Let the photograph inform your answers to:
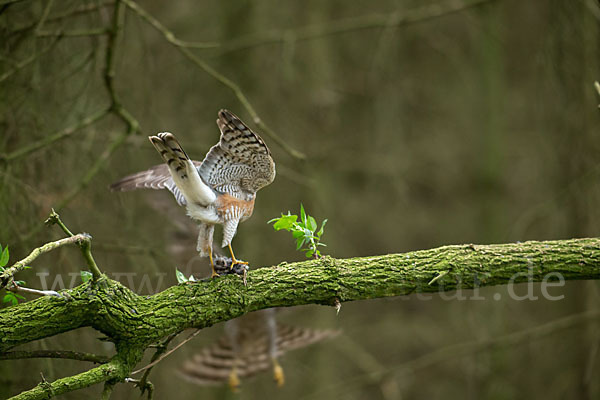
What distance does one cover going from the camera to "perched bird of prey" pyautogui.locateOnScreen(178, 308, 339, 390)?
16.0 feet

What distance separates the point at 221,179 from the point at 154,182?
430 millimetres

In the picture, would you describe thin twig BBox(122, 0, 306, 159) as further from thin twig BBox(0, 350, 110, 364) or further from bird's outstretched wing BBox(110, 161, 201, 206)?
thin twig BBox(0, 350, 110, 364)

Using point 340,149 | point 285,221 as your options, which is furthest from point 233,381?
point 340,149

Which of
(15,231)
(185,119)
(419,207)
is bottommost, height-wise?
(15,231)

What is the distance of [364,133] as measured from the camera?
861 centimetres

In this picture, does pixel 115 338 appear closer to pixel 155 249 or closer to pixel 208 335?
pixel 155 249

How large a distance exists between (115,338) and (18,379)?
51.3 inches

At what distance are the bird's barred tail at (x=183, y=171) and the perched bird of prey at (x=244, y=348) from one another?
5.99ft

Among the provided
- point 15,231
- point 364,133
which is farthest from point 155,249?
point 364,133

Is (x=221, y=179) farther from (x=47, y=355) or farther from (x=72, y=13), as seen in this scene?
(x=72, y=13)

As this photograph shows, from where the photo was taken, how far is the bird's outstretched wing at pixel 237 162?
115 inches

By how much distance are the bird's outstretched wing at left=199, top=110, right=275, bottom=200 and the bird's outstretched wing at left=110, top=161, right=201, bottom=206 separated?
6.6 inches

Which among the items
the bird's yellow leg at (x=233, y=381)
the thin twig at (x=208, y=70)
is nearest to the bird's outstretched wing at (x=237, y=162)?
the thin twig at (x=208, y=70)

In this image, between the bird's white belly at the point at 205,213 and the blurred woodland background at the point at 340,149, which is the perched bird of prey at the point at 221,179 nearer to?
the bird's white belly at the point at 205,213
